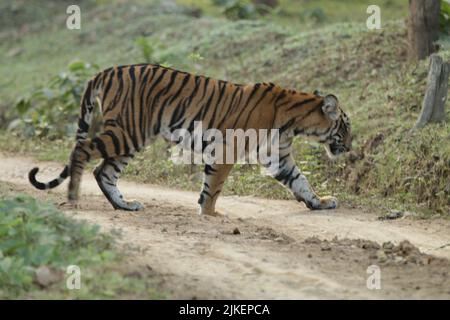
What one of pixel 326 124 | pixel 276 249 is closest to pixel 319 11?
pixel 326 124

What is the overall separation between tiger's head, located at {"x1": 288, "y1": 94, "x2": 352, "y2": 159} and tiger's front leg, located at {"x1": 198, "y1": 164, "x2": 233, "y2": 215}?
969mm

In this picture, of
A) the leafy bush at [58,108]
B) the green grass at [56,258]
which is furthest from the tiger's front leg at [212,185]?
the leafy bush at [58,108]

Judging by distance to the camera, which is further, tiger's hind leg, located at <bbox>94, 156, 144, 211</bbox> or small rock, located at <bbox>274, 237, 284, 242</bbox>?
tiger's hind leg, located at <bbox>94, 156, 144, 211</bbox>

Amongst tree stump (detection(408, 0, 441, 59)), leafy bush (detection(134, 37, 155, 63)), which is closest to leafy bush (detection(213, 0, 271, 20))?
leafy bush (detection(134, 37, 155, 63))

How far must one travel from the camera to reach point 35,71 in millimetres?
19781

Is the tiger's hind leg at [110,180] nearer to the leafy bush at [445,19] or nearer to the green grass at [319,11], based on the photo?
the leafy bush at [445,19]

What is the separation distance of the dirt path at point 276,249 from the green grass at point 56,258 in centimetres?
26

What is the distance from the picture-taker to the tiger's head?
9.73 m

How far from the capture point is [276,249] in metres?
7.38

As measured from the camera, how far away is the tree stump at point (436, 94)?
1105 cm

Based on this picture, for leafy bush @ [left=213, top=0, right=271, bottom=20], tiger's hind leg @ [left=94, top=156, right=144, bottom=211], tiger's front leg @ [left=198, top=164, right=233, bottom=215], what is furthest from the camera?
leafy bush @ [left=213, top=0, right=271, bottom=20]

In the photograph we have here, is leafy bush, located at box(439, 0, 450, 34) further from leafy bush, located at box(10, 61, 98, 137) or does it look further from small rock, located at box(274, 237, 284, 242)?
small rock, located at box(274, 237, 284, 242)
